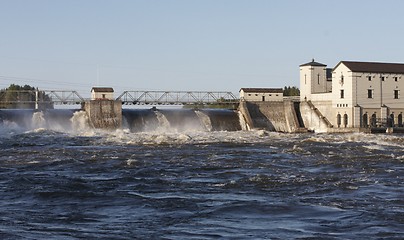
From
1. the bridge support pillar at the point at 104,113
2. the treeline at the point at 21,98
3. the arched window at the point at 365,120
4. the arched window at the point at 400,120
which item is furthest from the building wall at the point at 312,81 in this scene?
the treeline at the point at 21,98

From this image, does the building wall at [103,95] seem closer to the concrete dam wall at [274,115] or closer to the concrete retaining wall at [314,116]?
the concrete dam wall at [274,115]

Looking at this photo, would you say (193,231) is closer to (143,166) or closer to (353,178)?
(353,178)

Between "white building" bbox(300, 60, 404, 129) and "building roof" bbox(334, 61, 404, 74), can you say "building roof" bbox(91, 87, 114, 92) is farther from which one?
"building roof" bbox(334, 61, 404, 74)

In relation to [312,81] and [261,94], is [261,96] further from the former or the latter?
[312,81]

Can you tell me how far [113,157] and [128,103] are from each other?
33.0m

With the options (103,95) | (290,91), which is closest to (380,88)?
(103,95)

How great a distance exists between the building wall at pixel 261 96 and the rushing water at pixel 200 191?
2816cm

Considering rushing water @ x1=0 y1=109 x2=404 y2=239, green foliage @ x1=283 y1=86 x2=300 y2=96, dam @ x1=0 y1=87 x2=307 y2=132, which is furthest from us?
green foliage @ x1=283 y1=86 x2=300 y2=96

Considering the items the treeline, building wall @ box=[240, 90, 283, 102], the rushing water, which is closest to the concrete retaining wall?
building wall @ box=[240, 90, 283, 102]

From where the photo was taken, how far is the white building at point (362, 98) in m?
63.8

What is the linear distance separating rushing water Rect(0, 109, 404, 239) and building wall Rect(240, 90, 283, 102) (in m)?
28.2

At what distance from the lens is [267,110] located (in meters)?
66.7

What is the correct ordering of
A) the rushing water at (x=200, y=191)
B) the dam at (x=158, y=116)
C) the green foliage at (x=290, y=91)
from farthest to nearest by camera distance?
the green foliage at (x=290, y=91), the dam at (x=158, y=116), the rushing water at (x=200, y=191)

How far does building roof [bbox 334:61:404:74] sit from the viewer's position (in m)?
64.8
